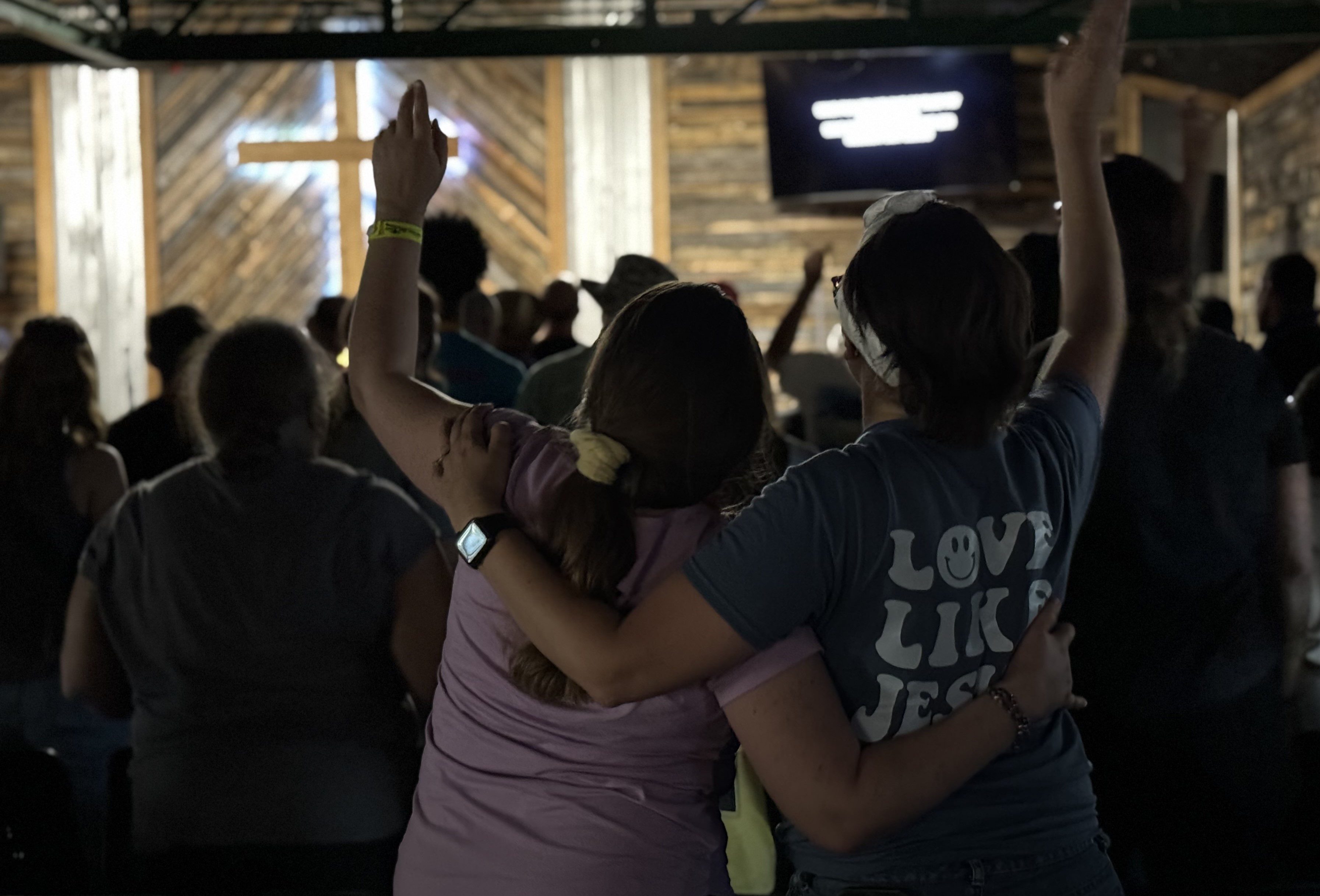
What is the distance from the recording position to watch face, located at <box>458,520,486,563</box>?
131 centimetres

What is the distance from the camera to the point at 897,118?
28.6 feet

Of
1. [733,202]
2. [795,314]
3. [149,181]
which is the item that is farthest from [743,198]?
Answer: [795,314]

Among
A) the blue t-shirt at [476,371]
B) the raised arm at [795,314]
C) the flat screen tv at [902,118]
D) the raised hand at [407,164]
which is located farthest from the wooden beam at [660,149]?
the raised hand at [407,164]

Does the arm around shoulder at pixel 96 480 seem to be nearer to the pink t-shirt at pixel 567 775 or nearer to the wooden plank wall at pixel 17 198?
the pink t-shirt at pixel 567 775

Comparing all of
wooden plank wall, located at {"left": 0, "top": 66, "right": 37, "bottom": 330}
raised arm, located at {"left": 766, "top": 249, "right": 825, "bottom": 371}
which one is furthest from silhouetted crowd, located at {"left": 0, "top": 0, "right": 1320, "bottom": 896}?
wooden plank wall, located at {"left": 0, "top": 66, "right": 37, "bottom": 330}

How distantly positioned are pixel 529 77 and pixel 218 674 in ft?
28.1

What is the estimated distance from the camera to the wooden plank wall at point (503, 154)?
10133 mm

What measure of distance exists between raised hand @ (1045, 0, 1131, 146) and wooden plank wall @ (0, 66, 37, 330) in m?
9.79

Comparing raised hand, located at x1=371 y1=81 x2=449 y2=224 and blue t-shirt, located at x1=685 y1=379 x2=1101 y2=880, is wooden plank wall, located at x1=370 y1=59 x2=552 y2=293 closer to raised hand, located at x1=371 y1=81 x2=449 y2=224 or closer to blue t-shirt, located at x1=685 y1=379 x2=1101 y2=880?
raised hand, located at x1=371 y1=81 x2=449 y2=224

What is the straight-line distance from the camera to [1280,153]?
335 inches

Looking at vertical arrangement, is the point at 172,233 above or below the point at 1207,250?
above

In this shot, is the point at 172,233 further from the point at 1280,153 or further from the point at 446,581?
the point at 446,581

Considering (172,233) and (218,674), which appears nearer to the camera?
(218,674)

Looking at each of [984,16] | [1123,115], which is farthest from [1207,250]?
[1123,115]
